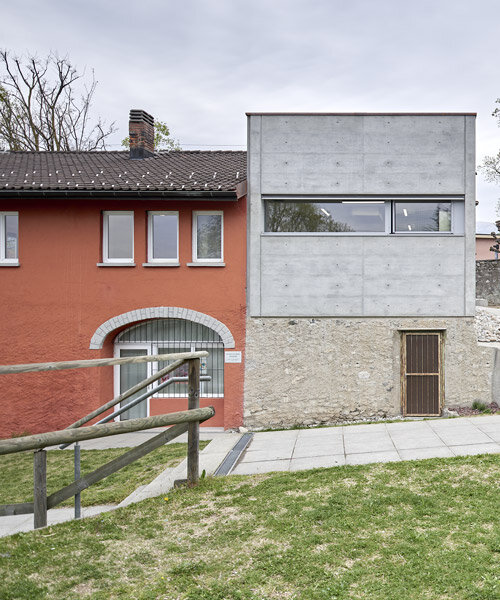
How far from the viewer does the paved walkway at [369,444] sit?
20.0 ft

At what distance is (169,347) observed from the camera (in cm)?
1246

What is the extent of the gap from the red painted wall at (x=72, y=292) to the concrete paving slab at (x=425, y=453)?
622 cm

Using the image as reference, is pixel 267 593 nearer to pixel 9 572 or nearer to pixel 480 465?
pixel 9 572

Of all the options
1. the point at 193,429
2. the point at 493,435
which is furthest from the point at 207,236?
the point at 493,435

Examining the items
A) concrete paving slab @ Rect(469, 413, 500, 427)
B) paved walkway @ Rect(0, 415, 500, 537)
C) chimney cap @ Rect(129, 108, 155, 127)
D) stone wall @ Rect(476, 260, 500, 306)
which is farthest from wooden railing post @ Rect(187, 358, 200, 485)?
stone wall @ Rect(476, 260, 500, 306)

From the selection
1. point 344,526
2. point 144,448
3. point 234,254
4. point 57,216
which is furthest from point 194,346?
point 344,526

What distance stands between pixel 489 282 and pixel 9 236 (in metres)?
18.8

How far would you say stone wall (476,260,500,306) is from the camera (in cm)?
2142

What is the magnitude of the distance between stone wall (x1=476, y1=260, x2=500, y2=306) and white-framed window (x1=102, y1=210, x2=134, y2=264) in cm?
1608

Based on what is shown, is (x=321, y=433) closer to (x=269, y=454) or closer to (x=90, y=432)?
(x=269, y=454)

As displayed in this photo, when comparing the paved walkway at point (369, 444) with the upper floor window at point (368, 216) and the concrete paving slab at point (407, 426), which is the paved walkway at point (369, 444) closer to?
the concrete paving slab at point (407, 426)

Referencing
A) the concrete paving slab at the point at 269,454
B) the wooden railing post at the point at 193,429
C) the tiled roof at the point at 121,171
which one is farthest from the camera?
the tiled roof at the point at 121,171

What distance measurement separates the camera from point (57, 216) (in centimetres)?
1209

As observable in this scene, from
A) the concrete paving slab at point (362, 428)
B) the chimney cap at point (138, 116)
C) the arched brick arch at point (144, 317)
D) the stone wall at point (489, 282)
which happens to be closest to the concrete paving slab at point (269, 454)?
the concrete paving slab at point (362, 428)
